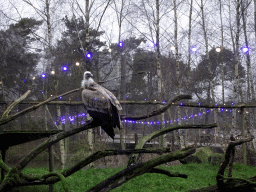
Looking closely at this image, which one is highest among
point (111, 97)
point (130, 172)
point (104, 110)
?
point (111, 97)

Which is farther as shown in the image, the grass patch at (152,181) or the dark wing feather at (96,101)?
the grass patch at (152,181)

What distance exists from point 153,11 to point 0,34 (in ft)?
22.0

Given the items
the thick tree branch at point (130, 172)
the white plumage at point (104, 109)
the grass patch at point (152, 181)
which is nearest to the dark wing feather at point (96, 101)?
the white plumage at point (104, 109)

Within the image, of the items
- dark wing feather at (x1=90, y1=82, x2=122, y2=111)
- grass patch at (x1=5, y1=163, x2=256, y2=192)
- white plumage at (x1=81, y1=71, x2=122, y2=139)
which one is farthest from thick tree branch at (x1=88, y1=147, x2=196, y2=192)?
grass patch at (x1=5, y1=163, x2=256, y2=192)

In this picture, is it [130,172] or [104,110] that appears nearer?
[130,172]

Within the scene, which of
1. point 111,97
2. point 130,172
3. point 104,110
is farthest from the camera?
point 111,97

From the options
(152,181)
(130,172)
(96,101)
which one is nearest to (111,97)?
(96,101)

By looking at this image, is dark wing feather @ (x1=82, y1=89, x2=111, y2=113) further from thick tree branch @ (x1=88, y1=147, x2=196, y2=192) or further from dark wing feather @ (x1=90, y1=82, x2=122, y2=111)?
thick tree branch @ (x1=88, y1=147, x2=196, y2=192)

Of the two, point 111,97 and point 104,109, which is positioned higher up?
point 111,97

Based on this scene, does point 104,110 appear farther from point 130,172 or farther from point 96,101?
point 130,172

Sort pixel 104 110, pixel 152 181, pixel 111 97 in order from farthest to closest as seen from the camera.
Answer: pixel 152 181
pixel 111 97
pixel 104 110

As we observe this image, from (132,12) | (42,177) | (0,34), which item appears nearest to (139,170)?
(42,177)

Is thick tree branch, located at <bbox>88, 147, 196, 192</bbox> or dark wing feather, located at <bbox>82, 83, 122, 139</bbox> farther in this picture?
dark wing feather, located at <bbox>82, 83, 122, 139</bbox>

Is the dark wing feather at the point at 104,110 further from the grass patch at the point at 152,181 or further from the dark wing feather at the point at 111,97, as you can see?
the grass patch at the point at 152,181
